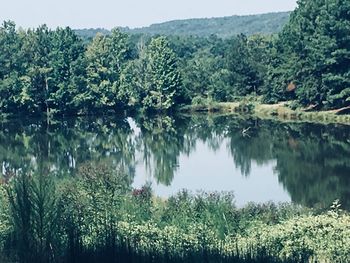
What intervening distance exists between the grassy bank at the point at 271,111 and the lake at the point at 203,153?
165 centimetres

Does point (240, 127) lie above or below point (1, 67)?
below

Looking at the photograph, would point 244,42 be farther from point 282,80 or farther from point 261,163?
point 261,163

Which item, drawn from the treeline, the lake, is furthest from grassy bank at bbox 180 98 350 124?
the lake

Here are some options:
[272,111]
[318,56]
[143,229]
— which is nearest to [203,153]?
[318,56]

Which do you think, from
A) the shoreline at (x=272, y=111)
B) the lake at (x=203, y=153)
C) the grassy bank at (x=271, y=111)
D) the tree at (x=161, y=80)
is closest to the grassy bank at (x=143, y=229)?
the lake at (x=203, y=153)

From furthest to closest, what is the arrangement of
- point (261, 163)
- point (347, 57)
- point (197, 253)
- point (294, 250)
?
point (347, 57) < point (261, 163) < point (294, 250) < point (197, 253)

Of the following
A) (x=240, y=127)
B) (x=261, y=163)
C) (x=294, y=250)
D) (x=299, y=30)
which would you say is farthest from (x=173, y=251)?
(x=299, y=30)

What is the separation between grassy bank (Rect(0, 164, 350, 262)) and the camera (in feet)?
32.1

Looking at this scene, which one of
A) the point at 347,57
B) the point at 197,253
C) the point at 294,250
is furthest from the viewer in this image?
the point at 347,57

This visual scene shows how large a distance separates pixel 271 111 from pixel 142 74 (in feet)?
50.0

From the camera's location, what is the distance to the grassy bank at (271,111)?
46100 millimetres

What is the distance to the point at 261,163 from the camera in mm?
31203

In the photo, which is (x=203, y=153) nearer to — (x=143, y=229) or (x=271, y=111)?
(x=271, y=111)

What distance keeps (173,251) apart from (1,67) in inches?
1927
